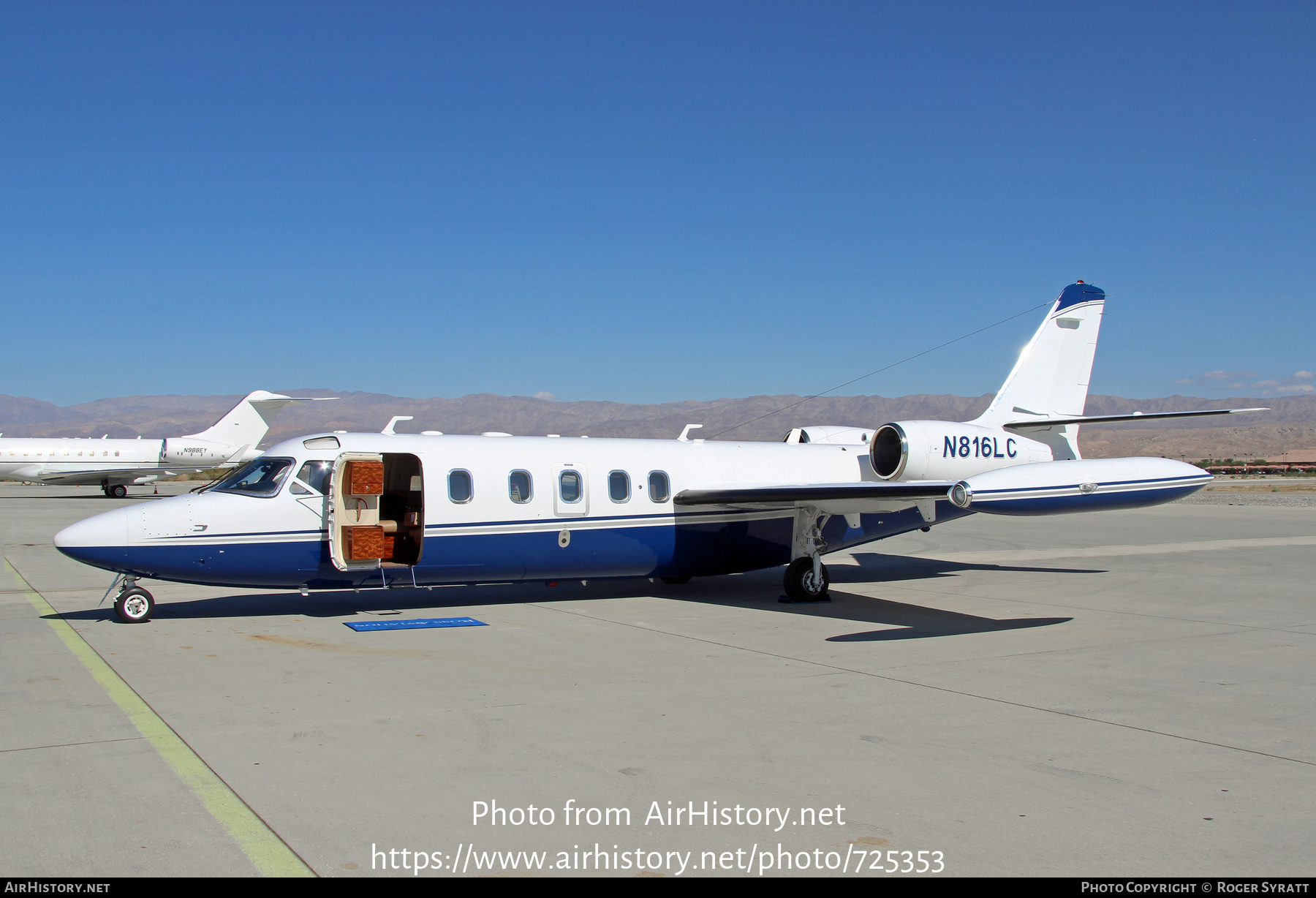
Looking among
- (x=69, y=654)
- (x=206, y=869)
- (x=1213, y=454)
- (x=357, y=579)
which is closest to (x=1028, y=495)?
(x=357, y=579)

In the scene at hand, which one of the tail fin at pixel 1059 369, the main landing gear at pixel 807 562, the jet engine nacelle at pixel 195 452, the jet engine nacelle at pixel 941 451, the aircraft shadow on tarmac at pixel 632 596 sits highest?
the tail fin at pixel 1059 369

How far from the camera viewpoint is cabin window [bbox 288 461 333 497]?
1201cm

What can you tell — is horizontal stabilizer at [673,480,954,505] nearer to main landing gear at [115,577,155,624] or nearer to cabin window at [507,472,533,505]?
cabin window at [507,472,533,505]

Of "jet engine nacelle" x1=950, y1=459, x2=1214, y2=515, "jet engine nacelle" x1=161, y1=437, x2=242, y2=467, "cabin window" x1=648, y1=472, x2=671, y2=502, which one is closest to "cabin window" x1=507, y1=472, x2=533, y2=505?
"cabin window" x1=648, y1=472, x2=671, y2=502

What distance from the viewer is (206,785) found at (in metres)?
5.70

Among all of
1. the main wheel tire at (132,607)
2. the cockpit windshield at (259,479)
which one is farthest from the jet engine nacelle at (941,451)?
the main wheel tire at (132,607)

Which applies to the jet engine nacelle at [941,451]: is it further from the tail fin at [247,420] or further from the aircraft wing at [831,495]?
the tail fin at [247,420]

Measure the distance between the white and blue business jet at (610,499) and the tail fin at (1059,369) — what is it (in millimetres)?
28

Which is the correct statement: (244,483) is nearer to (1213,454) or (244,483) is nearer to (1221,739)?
(1221,739)

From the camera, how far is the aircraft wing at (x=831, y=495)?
12688 millimetres

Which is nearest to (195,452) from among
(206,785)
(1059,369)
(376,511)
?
(376,511)

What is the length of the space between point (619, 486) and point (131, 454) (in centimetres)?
4734

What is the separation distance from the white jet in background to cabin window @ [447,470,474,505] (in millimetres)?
38305

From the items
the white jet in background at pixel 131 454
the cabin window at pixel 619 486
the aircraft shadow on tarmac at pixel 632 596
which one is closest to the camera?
the aircraft shadow on tarmac at pixel 632 596
